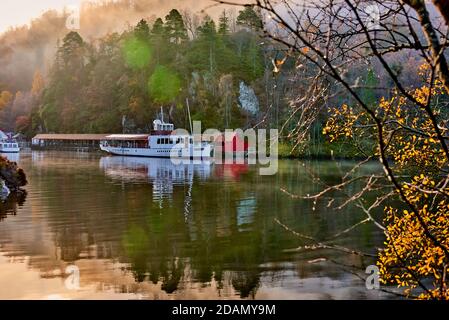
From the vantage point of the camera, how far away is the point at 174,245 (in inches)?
675

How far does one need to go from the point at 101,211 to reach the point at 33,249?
7.01 meters

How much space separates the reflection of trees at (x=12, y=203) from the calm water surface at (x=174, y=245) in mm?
128

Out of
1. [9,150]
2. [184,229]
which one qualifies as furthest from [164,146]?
[184,229]

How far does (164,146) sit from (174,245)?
51685 millimetres

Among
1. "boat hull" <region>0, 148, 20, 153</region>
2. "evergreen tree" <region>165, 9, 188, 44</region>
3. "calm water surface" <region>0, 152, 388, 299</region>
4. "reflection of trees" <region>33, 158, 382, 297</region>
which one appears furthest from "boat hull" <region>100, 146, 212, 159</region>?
"evergreen tree" <region>165, 9, 188, 44</region>

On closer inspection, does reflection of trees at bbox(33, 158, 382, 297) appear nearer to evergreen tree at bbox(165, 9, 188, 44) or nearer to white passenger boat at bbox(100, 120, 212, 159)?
white passenger boat at bbox(100, 120, 212, 159)

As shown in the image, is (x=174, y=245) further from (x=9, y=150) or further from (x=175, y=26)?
(x=175, y=26)

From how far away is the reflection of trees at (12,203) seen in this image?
23.4 metres

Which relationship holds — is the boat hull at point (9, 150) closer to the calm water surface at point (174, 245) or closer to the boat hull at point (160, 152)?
the boat hull at point (160, 152)

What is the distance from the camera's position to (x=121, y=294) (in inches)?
489

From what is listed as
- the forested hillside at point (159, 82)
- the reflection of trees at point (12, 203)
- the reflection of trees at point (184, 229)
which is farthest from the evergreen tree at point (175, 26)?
the reflection of trees at point (12, 203)

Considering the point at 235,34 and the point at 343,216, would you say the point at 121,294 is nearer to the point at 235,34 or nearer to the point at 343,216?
the point at 343,216
